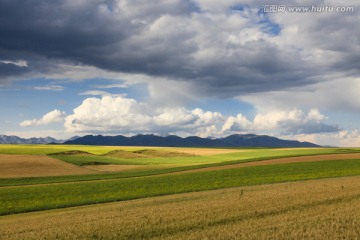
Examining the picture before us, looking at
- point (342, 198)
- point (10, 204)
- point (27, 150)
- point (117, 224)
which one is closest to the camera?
point (117, 224)

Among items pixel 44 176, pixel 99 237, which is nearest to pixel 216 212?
pixel 99 237

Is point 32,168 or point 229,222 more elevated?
point 229,222

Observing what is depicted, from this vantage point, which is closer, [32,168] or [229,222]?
[229,222]

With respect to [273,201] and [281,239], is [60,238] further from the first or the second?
[273,201]

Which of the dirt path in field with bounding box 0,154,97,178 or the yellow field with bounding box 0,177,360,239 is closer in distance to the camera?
the yellow field with bounding box 0,177,360,239

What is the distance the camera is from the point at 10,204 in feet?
113

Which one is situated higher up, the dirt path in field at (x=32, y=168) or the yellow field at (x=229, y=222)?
the yellow field at (x=229, y=222)

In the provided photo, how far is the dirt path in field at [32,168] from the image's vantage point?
71062 mm

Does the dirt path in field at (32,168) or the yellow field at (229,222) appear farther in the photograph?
the dirt path in field at (32,168)

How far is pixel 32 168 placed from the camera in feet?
256

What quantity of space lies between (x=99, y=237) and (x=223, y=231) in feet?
17.3

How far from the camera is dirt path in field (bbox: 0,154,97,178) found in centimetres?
7106

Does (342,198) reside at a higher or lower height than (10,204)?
higher

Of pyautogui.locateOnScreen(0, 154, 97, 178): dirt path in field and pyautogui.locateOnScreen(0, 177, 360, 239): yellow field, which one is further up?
pyautogui.locateOnScreen(0, 177, 360, 239): yellow field
